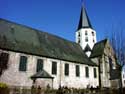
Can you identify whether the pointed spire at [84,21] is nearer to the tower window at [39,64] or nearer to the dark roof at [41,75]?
the tower window at [39,64]

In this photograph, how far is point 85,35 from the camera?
38312mm

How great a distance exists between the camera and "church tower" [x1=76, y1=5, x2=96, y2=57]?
37206 millimetres

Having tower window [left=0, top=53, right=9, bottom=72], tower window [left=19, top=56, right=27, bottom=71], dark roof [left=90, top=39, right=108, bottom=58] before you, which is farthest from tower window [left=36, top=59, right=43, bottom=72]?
dark roof [left=90, top=39, right=108, bottom=58]

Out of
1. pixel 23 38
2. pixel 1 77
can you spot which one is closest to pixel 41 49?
pixel 23 38

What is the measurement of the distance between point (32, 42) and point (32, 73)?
5.46 meters

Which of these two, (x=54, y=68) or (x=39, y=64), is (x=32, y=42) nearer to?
(x=39, y=64)

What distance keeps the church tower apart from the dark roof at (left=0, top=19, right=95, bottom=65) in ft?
19.4

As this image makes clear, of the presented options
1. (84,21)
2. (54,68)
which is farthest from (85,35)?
(54,68)

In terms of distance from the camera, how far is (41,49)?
986 inches

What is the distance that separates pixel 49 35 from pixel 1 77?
1460 centimetres

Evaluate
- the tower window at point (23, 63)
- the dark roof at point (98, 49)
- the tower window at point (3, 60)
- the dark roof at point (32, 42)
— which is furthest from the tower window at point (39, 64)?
the dark roof at point (98, 49)

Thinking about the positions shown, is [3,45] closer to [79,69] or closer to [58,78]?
[58,78]

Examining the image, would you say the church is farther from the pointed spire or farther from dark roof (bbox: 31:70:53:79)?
the pointed spire

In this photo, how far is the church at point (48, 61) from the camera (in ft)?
67.8
